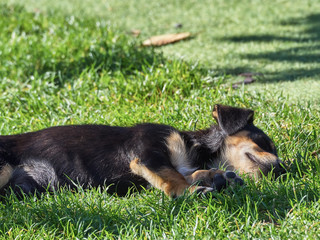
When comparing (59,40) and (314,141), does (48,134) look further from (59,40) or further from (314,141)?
(59,40)

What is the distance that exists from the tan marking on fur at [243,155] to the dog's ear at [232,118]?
0.06 m

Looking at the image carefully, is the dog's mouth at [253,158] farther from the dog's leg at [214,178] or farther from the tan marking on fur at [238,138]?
the dog's leg at [214,178]

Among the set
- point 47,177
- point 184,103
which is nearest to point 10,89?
point 184,103

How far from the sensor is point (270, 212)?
3580 millimetres

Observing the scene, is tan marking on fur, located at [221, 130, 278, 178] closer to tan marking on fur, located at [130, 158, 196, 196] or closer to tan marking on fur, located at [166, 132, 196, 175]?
tan marking on fur, located at [166, 132, 196, 175]

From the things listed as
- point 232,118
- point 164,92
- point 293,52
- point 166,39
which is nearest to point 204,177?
point 232,118

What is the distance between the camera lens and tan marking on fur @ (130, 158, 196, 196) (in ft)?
12.4

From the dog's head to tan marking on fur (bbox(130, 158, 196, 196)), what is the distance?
0.57 m

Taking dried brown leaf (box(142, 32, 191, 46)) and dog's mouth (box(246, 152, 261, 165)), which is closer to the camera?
dog's mouth (box(246, 152, 261, 165))

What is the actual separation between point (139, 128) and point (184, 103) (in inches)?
59.1

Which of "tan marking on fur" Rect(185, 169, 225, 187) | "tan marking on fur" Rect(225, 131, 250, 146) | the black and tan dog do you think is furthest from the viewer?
"tan marking on fur" Rect(225, 131, 250, 146)

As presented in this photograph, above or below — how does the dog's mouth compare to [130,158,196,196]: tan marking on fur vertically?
below

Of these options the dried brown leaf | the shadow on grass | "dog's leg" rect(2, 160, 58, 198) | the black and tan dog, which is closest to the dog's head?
the black and tan dog

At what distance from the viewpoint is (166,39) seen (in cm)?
825
